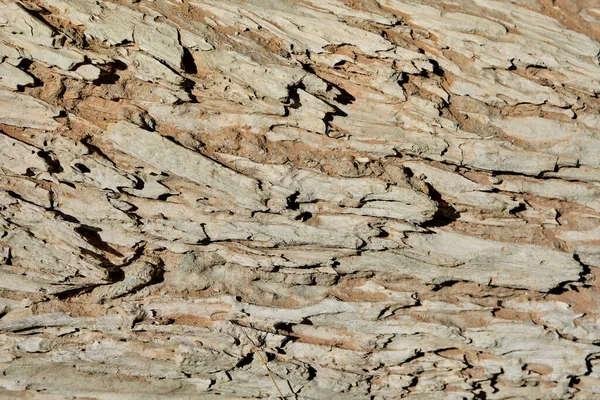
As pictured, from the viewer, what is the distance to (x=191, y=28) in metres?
6.04

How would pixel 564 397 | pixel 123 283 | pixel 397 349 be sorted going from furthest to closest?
1. pixel 564 397
2. pixel 397 349
3. pixel 123 283

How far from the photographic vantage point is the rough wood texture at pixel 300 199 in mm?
5805

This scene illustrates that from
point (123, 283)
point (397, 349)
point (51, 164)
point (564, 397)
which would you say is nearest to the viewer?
point (51, 164)

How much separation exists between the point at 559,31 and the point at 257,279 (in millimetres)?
4870

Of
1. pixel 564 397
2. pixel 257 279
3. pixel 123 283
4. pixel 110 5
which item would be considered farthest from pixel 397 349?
pixel 110 5

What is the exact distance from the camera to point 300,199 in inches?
242

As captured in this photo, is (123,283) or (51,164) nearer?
(51,164)

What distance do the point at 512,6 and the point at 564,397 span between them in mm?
5187

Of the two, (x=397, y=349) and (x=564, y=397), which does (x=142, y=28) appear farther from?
(x=564, y=397)

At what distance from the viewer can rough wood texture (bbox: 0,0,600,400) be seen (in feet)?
19.0

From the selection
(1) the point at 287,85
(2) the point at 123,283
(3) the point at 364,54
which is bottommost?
(2) the point at 123,283

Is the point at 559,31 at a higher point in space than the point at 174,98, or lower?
higher

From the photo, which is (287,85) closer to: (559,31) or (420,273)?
(420,273)

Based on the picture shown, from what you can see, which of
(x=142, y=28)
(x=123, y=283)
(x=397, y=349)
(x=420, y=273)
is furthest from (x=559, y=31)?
(x=123, y=283)
